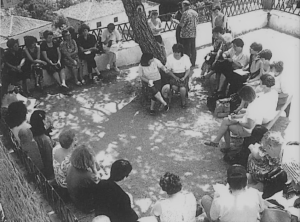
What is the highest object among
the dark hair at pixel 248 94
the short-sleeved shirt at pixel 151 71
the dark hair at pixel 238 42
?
the dark hair at pixel 238 42

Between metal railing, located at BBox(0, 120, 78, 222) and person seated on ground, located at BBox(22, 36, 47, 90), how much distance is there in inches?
128

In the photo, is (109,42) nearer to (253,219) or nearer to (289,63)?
(289,63)

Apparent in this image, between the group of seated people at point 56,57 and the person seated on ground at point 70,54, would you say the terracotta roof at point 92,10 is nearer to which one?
the group of seated people at point 56,57

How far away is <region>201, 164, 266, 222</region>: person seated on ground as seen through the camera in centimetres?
455

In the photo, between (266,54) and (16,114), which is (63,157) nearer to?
(16,114)

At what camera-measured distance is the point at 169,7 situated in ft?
124

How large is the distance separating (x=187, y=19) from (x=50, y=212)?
19.8ft

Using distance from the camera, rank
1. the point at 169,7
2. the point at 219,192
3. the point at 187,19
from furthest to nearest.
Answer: the point at 169,7 → the point at 187,19 → the point at 219,192

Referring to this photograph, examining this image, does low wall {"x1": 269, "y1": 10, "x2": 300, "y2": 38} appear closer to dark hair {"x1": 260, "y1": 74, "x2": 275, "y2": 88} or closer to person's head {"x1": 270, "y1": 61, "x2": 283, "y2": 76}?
person's head {"x1": 270, "y1": 61, "x2": 283, "y2": 76}

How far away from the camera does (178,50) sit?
8375mm

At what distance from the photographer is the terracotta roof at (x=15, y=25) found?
4212cm

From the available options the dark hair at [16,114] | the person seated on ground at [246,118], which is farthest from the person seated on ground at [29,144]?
the person seated on ground at [246,118]

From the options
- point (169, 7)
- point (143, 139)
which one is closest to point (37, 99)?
point (143, 139)

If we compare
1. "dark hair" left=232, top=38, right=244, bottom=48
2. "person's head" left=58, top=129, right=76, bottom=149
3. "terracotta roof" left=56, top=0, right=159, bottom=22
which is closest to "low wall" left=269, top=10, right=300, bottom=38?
"dark hair" left=232, top=38, right=244, bottom=48
